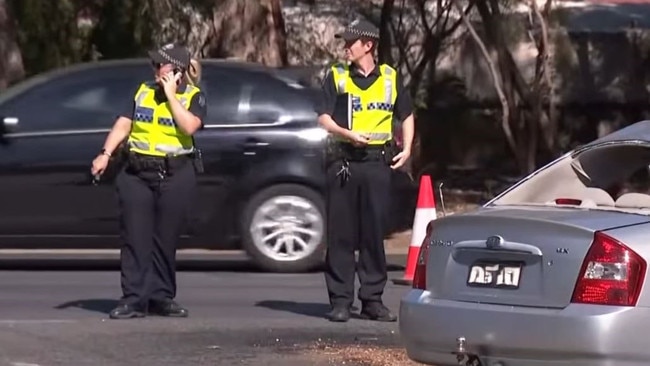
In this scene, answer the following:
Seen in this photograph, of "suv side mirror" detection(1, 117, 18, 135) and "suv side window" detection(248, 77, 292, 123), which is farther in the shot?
"suv side window" detection(248, 77, 292, 123)

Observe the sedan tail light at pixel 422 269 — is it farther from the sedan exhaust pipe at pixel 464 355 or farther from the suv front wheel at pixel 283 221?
the suv front wheel at pixel 283 221

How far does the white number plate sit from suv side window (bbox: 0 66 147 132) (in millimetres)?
6203

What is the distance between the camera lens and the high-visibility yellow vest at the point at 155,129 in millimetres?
9773

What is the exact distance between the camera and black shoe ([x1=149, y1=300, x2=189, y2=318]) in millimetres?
10141

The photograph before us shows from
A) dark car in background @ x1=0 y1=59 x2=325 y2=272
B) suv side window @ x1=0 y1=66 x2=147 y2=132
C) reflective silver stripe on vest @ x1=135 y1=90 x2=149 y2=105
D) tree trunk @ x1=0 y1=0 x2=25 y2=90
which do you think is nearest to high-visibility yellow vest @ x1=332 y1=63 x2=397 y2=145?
reflective silver stripe on vest @ x1=135 y1=90 x2=149 y2=105

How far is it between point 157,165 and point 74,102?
334 centimetres

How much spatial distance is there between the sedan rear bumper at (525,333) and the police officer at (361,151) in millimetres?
2392

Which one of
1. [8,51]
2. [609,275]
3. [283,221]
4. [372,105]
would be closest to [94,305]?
[283,221]

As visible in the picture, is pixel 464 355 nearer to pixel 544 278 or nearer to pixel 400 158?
pixel 544 278

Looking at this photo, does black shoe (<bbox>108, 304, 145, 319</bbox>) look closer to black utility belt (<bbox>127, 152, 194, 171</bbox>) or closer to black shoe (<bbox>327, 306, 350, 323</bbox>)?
black utility belt (<bbox>127, 152, 194, 171</bbox>)

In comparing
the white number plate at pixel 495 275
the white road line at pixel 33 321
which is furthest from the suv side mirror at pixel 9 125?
the white number plate at pixel 495 275

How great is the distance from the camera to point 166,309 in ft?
33.3

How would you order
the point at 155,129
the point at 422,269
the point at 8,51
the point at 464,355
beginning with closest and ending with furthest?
the point at 464,355 < the point at 422,269 < the point at 155,129 < the point at 8,51

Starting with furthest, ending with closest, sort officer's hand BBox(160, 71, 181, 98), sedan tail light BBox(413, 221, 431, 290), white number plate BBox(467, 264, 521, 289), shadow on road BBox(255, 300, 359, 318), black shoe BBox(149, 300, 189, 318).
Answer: shadow on road BBox(255, 300, 359, 318) → black shoe BBox(149, 300, 189, 318) → officer's hand BBox(160, 71, 181, 98) → sedan tail light BBox(413, 221, 431, 290) → white number plate BBox(467, 264, 521, 289)
